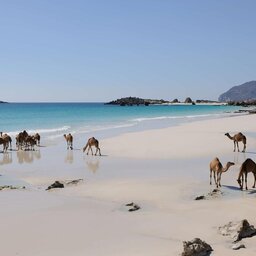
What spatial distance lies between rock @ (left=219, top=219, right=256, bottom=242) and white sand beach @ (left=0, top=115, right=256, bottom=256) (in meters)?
0.16

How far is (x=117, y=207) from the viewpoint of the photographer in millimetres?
11320

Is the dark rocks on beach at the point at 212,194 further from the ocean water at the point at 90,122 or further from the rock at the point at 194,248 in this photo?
the ocean water at the point at 90,122

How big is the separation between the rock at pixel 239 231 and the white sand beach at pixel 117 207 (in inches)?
6.4

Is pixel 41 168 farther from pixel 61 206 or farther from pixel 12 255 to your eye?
pixel 12 255

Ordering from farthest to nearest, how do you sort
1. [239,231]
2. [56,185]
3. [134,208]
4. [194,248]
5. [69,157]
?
[69,157], [56,185], [134,208], [239,231], [194,248]

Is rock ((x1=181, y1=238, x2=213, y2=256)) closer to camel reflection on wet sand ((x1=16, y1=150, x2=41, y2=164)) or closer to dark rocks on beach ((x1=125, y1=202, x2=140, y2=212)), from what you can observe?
dark rocks on beach ((x1=125, y1=202, x2=140, y2=212))

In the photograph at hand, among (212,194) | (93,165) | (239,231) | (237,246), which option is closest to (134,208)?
(212,194)

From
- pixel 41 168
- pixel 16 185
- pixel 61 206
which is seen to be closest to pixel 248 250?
pixel 61 206

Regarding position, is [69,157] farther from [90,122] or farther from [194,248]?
[90,122]

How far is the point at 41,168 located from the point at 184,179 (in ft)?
21.0

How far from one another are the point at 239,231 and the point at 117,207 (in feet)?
11.9

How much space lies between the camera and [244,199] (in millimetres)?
12094

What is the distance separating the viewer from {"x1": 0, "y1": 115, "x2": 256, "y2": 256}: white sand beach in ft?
27.7

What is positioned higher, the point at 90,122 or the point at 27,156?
the point at 90,122
